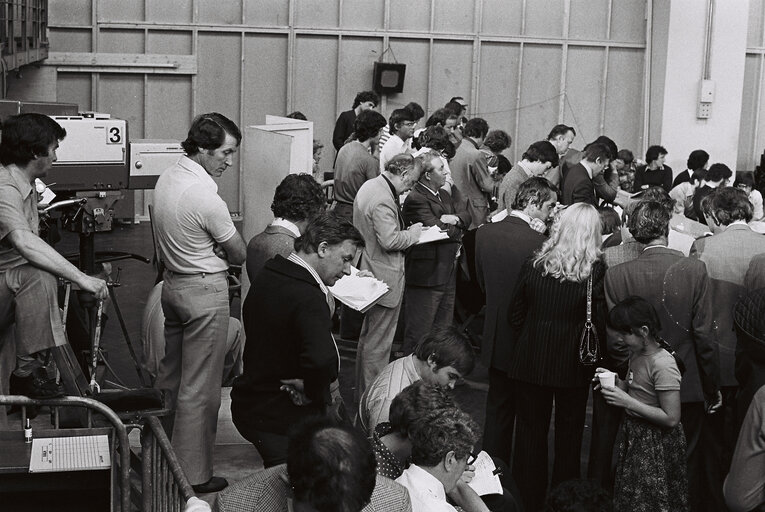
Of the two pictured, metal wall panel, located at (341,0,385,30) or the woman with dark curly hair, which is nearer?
the woman with dark curly hair

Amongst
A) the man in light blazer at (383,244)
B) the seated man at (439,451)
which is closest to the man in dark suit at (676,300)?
the seated man at (439,451)

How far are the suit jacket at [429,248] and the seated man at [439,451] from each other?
11.4 feet

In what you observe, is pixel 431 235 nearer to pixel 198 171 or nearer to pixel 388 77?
pixel 198 171

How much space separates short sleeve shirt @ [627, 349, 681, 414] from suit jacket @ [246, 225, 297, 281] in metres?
1.78

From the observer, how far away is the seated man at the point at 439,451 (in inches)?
135

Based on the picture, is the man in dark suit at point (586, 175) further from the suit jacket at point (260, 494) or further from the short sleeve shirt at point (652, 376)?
the suit jacket at point (260, 494)

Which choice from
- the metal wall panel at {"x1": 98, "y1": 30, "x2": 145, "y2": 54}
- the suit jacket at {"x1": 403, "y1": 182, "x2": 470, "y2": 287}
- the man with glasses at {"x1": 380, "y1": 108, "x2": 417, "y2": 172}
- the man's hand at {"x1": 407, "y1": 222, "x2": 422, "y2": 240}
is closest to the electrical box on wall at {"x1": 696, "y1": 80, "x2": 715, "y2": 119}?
the man with glasses at {"x1": 380, "y1": 108, "x2": 417, "y2": 172}

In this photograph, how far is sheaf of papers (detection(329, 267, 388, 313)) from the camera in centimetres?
607

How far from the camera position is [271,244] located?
17.8 feet

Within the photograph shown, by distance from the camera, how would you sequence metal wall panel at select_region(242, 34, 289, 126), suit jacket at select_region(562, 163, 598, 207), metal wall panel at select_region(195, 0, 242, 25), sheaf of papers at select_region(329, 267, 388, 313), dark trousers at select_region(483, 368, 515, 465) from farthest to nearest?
metal wall panel at select_region(242, 34, 289, 126) → metal wall panel at select_region(195, 0, 242, 25) → suit jacket at select_region(562, 163, 598, 207) → sheaf of papers at select_region(329, 267, 388, 313) → dark trousers at select_region(483, 368, 515, 465)

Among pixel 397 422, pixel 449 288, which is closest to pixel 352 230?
pixel 397 422

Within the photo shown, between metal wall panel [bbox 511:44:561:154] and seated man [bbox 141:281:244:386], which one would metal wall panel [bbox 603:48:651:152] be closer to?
metal wall panel [bbox 511:44:561:154]

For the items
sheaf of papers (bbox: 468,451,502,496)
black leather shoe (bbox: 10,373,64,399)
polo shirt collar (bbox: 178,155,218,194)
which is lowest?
sheaf of papers (bbox: 468,451,502,496)

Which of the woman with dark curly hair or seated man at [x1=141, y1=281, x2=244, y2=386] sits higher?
the woman with dark curly hair
